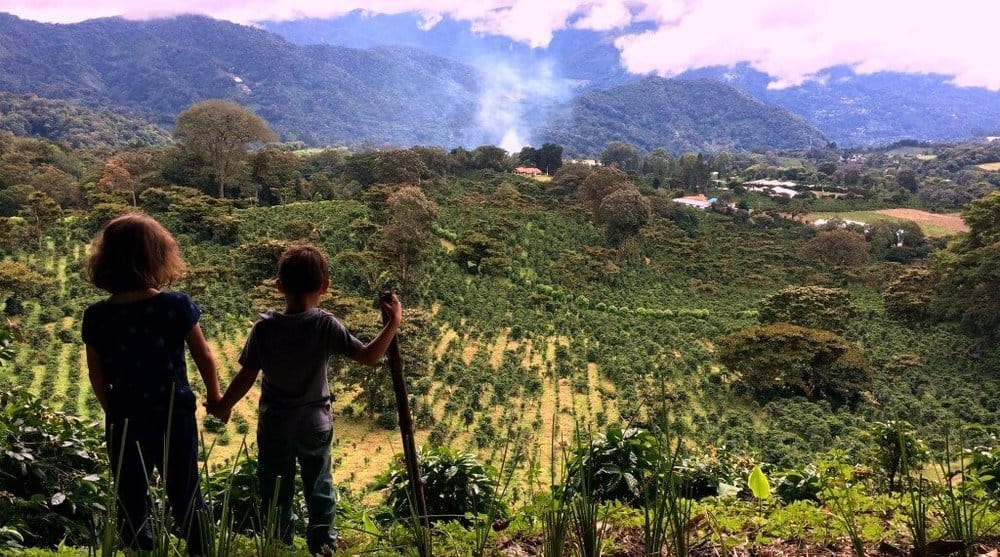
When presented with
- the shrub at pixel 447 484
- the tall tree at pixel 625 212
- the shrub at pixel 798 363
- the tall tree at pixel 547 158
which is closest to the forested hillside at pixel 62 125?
the tall tree at pixel 547 158

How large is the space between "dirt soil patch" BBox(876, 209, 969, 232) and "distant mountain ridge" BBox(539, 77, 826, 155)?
107 meters

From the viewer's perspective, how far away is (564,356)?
39.2 ft

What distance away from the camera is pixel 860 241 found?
87.0 feet

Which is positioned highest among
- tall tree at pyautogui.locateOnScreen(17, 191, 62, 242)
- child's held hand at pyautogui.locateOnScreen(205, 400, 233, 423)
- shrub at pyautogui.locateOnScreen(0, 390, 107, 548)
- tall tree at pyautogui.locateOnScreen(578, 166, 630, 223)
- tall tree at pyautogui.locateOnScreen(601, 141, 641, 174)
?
tall tree at pyautogui.locateOnScreen(601, 141, 641, 174)

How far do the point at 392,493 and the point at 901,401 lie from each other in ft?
38.1

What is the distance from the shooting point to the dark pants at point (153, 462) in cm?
173

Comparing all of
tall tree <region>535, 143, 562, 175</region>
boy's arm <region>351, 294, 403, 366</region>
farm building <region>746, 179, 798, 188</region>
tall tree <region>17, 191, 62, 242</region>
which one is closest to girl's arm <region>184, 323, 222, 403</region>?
boy's arm <region>351, 294, 403, 366</region>

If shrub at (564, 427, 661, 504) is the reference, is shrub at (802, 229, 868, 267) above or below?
above

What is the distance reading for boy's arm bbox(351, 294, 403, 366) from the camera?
1.77 meters

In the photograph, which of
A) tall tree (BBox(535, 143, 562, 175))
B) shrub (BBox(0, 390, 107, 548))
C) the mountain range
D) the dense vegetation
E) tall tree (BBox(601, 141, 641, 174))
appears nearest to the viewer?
shrub (BBox(0, 390, 107, 548))

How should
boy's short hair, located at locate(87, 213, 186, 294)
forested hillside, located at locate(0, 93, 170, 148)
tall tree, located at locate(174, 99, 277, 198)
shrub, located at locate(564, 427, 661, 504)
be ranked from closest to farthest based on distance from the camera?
boy's short hair, located at locate(87, 213, 186, 294)
shrub, located at locate(564, 427, 661, 504)
tall tree, located at locate(174, 99, 277, 198)
forested hillside, located at locate(0, 93, 170, 148)

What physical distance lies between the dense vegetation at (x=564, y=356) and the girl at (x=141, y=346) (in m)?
0.23

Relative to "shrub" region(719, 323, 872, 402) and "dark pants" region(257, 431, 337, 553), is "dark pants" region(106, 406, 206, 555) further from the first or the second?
"shrub" region(719, 323, 872, 402)

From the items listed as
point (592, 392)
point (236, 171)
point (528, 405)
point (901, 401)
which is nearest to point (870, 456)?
point (528, 405)
